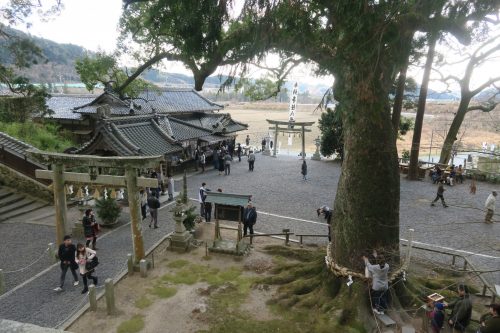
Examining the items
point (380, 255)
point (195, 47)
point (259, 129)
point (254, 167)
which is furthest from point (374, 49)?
point (259, 129)

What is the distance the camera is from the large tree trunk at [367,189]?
8195 millimetres

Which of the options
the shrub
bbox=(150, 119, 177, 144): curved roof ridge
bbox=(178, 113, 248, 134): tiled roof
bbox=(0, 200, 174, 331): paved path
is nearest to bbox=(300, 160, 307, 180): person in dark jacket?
bbox=(178, 113, 248, 134): tiled roof

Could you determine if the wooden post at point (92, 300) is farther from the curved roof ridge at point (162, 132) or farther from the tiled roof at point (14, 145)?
the curved roof ridge at point (162, 132)

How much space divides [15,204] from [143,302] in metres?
10.7

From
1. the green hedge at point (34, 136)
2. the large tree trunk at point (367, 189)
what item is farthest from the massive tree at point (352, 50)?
the green hedge at point (34, 136)

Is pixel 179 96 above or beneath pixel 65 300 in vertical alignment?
above

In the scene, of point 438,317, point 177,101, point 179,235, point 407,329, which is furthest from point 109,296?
point 177,101

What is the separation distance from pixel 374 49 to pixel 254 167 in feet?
75.1

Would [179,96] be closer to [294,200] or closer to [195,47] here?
[294,200]

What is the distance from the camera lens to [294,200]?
19.1 metres

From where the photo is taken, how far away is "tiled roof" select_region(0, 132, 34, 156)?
1655cm

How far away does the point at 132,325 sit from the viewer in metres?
8.14

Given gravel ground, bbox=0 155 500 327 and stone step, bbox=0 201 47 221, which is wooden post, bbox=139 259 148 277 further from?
stone step, bbox=0 201 47 221

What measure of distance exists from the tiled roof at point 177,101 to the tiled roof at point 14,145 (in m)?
12.3
